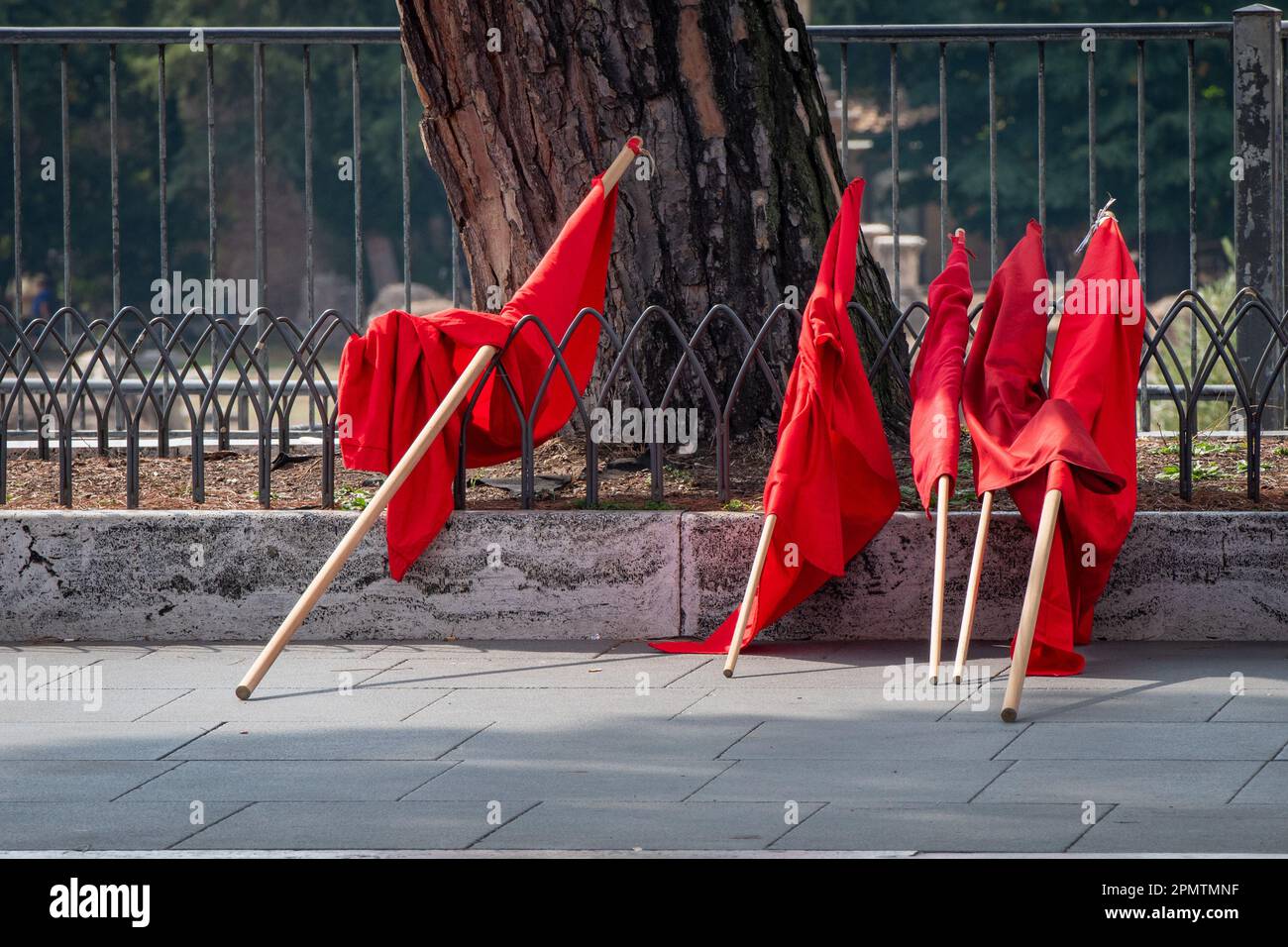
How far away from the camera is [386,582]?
613 centimetres

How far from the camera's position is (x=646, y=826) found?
155 inches

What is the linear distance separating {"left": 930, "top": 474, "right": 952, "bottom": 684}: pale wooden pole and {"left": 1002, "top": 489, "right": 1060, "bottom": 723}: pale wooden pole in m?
0.24

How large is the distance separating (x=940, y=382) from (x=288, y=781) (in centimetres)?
262

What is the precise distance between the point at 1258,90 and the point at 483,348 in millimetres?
4672

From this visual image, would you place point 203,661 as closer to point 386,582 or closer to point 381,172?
point 386,582

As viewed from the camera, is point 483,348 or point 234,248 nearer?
point 483,348

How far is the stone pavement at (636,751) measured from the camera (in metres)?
3.90

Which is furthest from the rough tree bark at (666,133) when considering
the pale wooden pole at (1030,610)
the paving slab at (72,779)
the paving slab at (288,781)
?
the paving slab at (72,779)

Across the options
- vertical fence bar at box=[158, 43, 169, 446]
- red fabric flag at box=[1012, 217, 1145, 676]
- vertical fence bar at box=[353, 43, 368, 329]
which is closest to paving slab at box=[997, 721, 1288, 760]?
red fabric flag at box=[1012, 217, 1145, 676]

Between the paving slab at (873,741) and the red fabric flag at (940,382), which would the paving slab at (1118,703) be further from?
the red fabric flag at (940,382)

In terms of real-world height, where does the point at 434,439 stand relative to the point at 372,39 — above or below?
below

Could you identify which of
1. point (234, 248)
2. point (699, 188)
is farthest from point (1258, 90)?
point (234, 248)

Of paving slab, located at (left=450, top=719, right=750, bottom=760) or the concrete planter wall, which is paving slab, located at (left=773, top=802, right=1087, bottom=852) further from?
the concrete planter wall

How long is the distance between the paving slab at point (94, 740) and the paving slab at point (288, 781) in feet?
0.80
